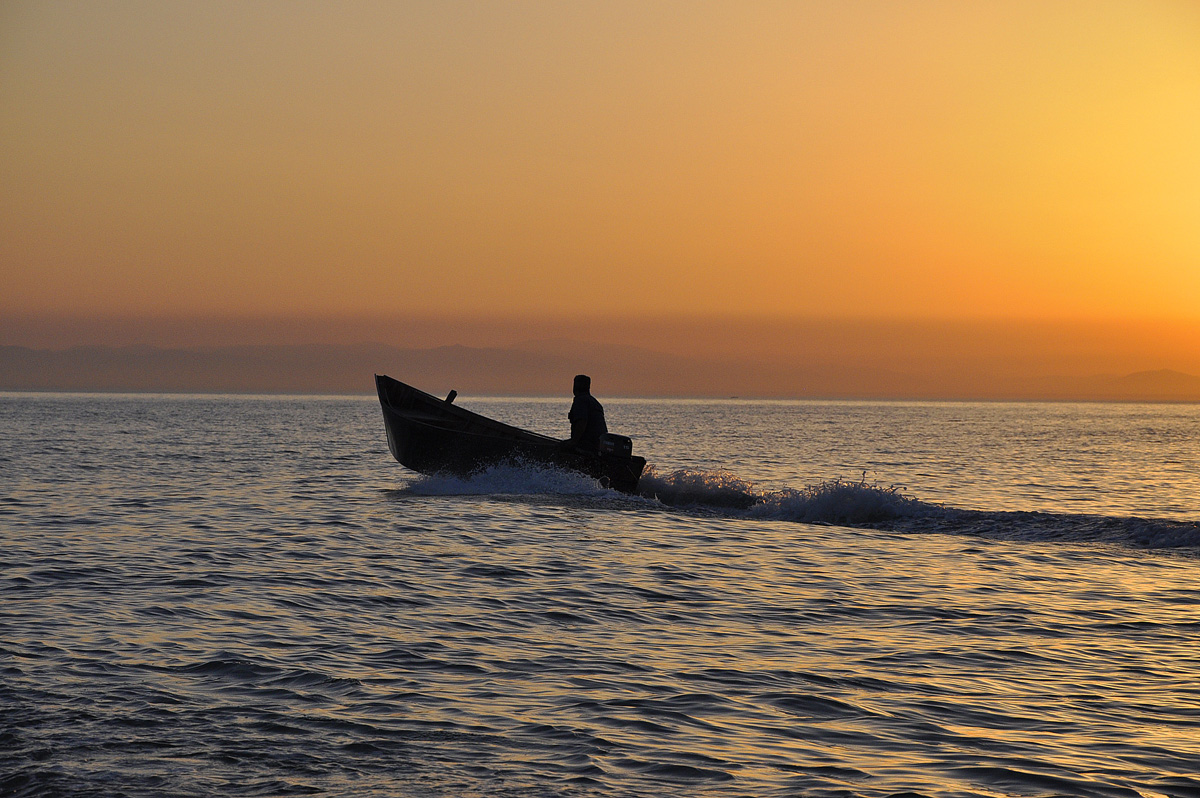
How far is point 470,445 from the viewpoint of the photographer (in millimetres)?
23125

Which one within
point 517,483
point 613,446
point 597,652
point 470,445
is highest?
point 613,446

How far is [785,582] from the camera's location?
1235cm

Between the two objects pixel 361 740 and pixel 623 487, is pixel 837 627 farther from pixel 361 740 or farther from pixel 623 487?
pixel 623 487

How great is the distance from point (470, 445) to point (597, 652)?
14.9 meters

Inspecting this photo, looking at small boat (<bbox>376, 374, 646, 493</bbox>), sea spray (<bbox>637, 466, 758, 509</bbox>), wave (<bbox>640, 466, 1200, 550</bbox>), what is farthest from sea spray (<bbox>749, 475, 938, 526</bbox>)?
small boat (<bbox>376, 374, 646, 493</bbox>)

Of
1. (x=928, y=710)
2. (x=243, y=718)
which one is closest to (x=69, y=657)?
(x=243, y=718)

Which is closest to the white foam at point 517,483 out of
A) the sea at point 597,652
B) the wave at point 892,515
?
the wave at point 892,515

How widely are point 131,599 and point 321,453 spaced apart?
31913mm

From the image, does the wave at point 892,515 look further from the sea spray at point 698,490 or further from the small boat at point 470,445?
the small boat at point 470,445

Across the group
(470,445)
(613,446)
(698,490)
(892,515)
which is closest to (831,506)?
(892,515)

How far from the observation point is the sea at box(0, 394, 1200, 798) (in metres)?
5.77

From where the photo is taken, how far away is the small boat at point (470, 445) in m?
21.7

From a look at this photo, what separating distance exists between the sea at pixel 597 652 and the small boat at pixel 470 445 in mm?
2185

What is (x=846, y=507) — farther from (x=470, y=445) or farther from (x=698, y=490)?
(x=470, y=445)
